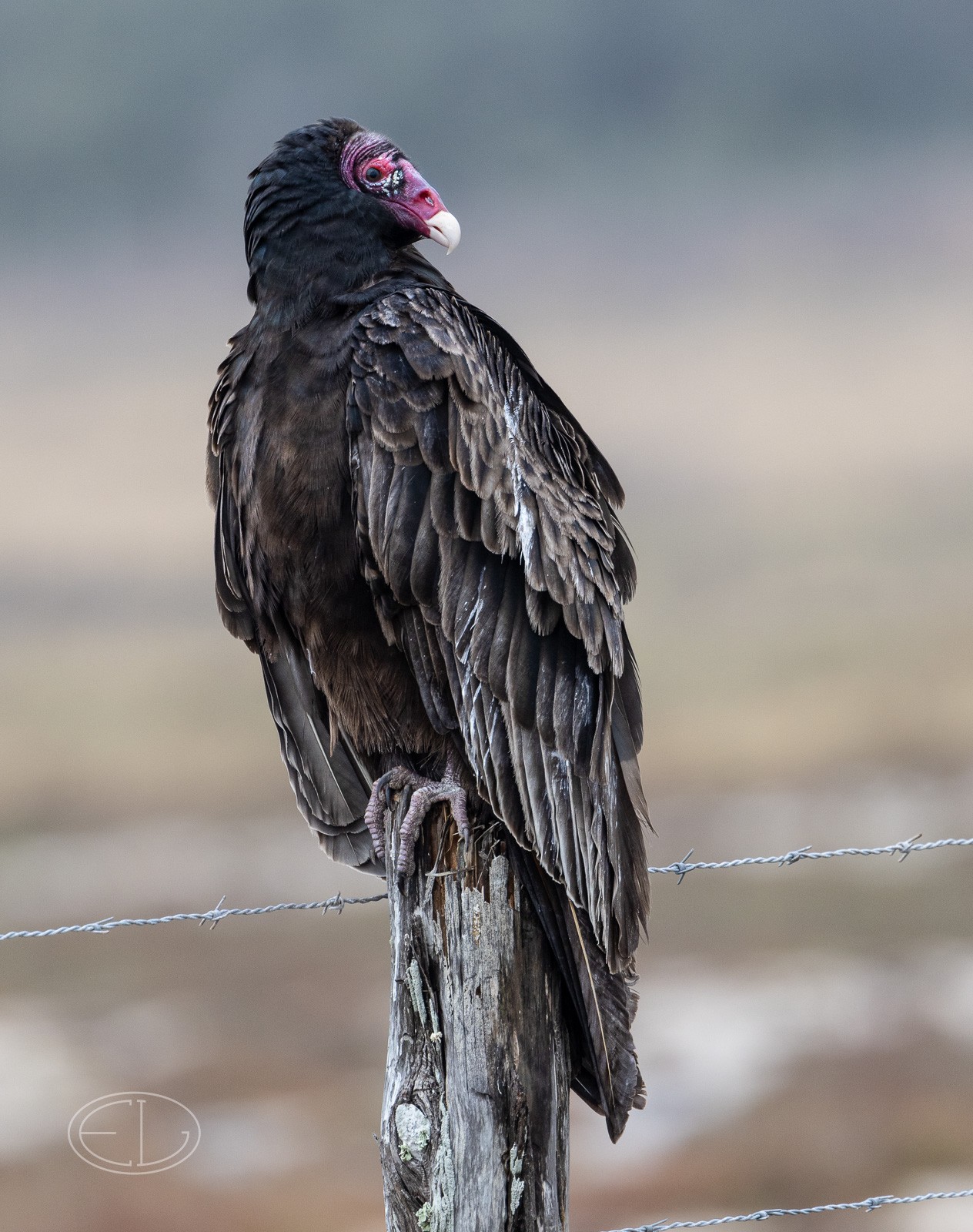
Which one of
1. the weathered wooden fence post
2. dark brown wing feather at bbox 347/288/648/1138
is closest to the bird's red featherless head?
dark brown wing feather at bbox 347/288/648/1138

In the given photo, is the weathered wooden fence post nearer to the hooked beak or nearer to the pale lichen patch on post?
the pale lichen patch on post

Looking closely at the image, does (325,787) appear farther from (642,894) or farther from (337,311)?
(337,311)

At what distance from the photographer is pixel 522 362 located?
7.86ft

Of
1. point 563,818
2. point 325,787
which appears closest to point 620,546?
point 563,818

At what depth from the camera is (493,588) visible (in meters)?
2.20

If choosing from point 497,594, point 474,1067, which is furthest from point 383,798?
point 474,1067

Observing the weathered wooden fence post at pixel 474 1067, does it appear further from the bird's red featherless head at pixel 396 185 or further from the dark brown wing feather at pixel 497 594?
the bird's red featherless head at pixel 396 185

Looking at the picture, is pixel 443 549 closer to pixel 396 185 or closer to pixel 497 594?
pixel 497 594

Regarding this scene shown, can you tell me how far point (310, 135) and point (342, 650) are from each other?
1.06 metres

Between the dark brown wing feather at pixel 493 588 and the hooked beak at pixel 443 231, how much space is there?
0.30 m

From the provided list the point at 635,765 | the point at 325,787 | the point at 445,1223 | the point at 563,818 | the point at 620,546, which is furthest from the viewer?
the point at 325,787

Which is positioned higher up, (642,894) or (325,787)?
(325,787)

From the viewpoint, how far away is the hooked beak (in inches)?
96.9

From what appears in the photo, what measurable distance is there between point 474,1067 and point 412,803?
474 mm
